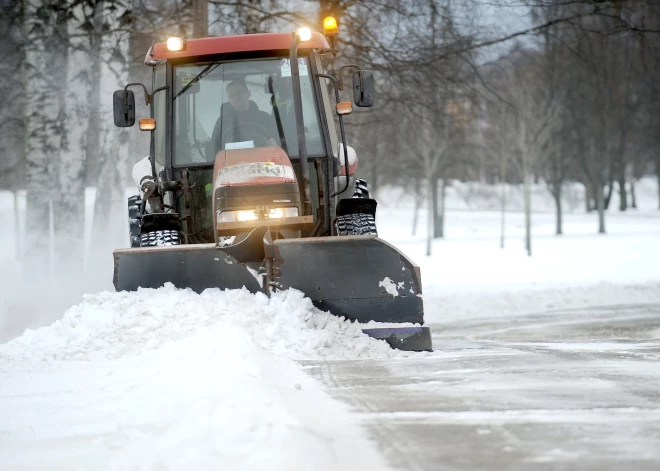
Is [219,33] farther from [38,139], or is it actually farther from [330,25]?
[330,25]

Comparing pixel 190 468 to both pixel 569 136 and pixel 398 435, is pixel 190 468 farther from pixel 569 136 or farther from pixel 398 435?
pixel 569 136

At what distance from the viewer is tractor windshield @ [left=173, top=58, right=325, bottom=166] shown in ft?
25.3

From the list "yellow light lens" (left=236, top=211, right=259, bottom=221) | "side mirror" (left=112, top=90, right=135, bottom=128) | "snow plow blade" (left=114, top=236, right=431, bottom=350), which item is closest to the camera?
"snow plow blade" (left=114, top=236, right=431, bottom=350)

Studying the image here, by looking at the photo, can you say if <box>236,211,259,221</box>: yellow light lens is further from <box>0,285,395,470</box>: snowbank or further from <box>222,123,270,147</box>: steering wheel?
<box>222,123,270,147</box>: steering wheel

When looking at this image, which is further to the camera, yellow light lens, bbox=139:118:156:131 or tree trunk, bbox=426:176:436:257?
tree trunk, bbox=426:176:436:257

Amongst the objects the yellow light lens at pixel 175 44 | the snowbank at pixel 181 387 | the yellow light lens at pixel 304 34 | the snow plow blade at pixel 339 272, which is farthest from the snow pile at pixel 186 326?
→ the yellow light lens at pixel 304 34

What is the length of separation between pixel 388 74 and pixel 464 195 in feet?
137

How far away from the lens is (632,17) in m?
13.2

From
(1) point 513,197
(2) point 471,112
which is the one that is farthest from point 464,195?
(2) point 471,112

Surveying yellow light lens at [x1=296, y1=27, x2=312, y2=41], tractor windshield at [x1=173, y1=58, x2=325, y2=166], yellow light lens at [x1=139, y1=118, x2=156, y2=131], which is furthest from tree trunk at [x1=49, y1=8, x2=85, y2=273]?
yellow light lens at [x1=296, y1=27, x2=312, y2=41]

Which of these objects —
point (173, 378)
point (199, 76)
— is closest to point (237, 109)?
point (199, 76)

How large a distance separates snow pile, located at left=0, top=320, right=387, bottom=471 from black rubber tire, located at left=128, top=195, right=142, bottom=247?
5.38 ft

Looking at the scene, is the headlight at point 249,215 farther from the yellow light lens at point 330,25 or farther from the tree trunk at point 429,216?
the tree trunk at point 429,216

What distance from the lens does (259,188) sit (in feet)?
23.1
